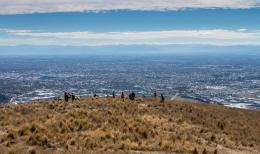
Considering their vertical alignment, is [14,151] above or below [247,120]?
above

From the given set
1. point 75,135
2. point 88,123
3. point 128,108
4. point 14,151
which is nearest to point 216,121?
point 128,108

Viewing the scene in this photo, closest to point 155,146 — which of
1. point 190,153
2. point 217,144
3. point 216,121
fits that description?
point 190,153

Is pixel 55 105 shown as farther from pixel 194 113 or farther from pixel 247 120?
pixel 247 120

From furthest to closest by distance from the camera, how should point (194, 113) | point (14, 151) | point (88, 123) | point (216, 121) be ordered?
point (194, 113) → point (216, 121) → point (88, 123) → point (14, 151)

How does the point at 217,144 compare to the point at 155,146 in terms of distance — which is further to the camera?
the point at 217,144

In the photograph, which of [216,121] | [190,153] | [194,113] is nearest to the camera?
[190,153]

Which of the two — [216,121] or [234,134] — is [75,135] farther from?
[216,121]
